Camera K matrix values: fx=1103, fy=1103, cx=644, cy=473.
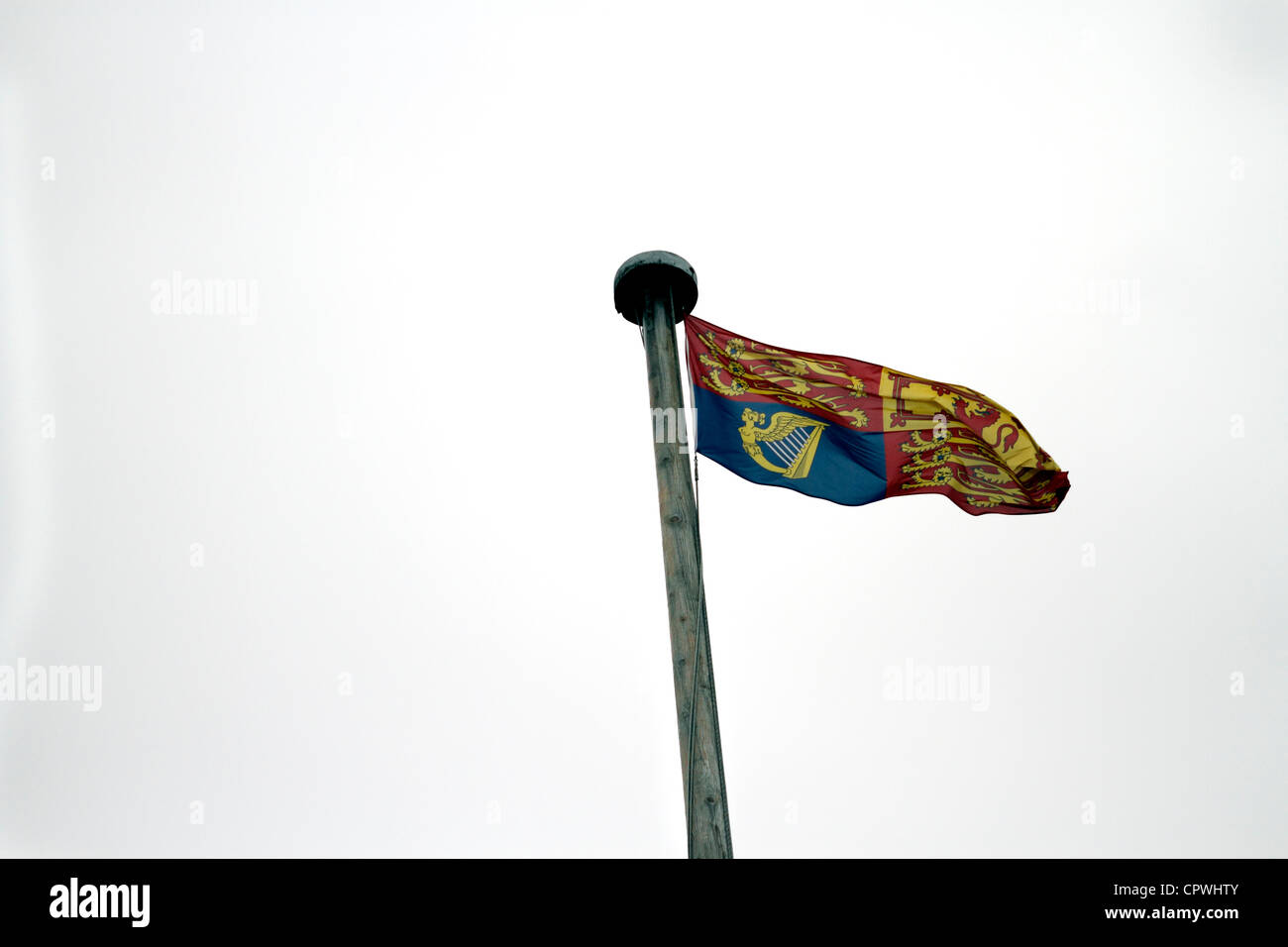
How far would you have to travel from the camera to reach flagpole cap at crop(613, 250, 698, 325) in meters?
8.86

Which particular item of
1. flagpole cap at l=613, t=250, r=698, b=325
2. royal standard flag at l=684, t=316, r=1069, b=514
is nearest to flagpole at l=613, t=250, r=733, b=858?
flagpole cap at l=613, t=250, r=698, b=325

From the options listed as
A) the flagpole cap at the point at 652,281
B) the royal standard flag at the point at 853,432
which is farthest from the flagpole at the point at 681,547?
the royal standard flag at the point at 853,432

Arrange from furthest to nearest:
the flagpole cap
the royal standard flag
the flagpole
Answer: the royal standard flag, the flagpole cap, the flagpole

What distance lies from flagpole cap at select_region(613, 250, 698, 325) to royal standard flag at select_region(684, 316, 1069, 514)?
1.36 feet

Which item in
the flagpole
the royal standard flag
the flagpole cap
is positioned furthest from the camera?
the royal standard flag

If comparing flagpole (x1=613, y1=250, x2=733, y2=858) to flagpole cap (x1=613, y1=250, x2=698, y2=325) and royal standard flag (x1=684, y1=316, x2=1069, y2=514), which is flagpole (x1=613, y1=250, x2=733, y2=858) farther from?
royal standard flag (x1=684, y1=316, x2=1069, y2=514)

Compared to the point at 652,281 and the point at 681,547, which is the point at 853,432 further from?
the point at 681,547

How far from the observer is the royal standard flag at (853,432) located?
9.31 m

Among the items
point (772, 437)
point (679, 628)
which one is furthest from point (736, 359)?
point (679, 628)

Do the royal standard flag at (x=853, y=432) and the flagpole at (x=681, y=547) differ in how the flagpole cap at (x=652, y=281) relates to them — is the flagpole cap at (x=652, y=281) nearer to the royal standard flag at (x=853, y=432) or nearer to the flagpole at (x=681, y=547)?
the flagpole at (x=681, y=547)

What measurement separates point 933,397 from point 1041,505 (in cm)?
143
